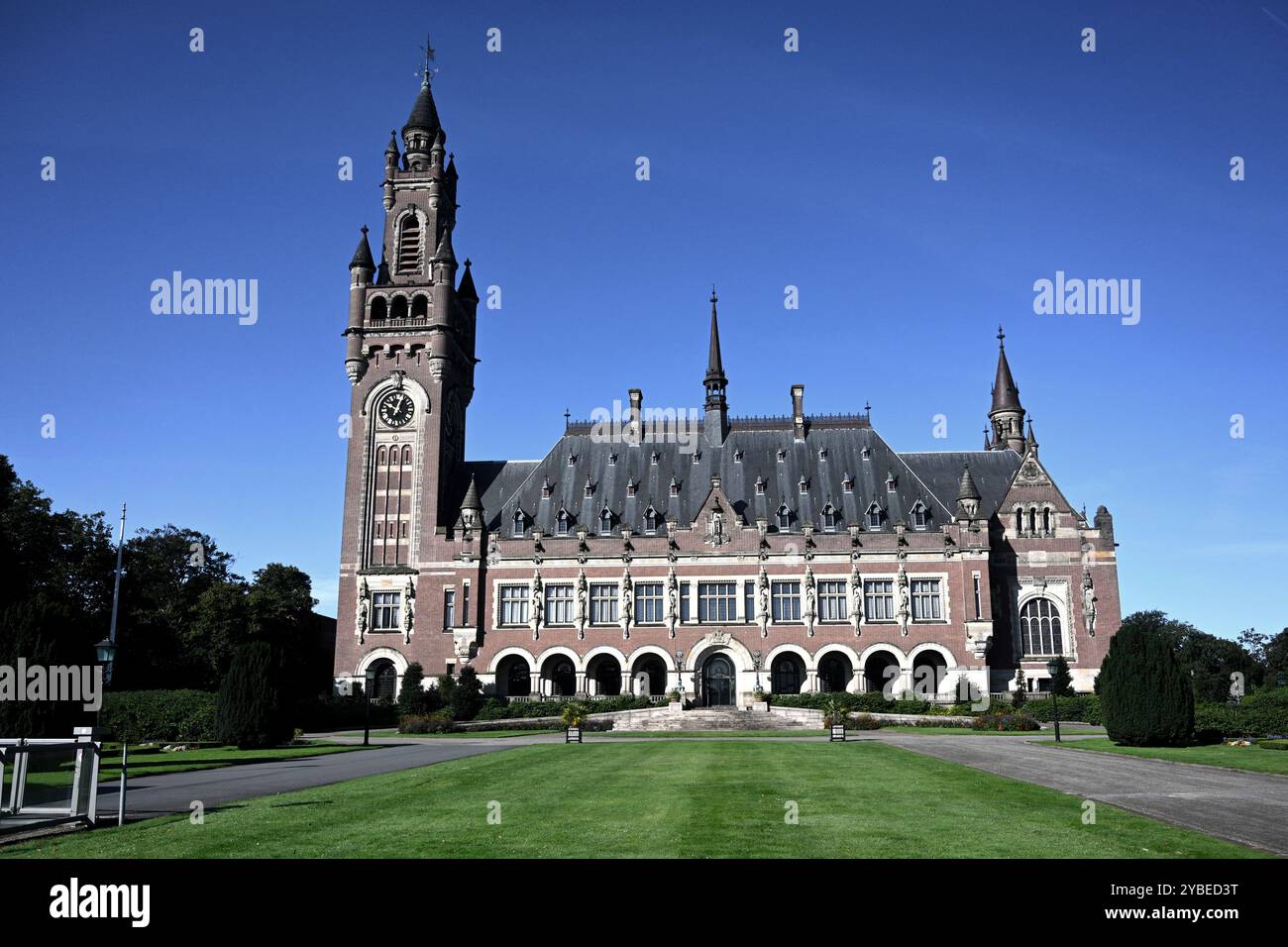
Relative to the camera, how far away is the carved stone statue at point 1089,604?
61000mm

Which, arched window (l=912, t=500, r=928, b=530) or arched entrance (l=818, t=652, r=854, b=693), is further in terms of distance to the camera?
arched window (l=912, t=500, r=928, b=530)

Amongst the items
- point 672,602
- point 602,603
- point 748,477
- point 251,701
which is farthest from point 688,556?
point 251,701

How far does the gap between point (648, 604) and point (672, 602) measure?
172 cm

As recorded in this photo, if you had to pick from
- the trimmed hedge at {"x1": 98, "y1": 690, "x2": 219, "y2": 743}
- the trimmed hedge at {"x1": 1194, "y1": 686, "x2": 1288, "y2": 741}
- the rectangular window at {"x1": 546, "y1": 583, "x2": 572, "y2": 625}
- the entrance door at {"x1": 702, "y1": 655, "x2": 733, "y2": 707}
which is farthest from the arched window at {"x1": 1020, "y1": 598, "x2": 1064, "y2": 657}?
the trimmed hedge at {"x1": 98, "y1": 690, "x2": 219, "y2": 743}

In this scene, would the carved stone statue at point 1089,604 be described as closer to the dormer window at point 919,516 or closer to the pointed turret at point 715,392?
the dormer window at point 919,516

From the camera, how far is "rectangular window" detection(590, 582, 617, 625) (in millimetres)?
63438

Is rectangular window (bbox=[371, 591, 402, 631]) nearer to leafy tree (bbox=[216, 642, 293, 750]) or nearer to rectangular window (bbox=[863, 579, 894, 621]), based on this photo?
leafy tree (bbox=[216, 642, 293, 750])

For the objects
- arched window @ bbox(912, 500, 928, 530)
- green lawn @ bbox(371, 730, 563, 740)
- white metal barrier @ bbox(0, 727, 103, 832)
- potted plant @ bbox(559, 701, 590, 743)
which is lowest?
green lawn @ bbox(371, 730, 563, 740)

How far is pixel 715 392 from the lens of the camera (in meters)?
70.4

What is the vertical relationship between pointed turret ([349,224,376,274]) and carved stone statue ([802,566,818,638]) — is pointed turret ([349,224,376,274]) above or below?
above

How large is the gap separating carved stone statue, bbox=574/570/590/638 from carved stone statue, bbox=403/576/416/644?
1086 centimetres

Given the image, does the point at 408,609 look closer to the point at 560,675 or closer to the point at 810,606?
the point at 560,675

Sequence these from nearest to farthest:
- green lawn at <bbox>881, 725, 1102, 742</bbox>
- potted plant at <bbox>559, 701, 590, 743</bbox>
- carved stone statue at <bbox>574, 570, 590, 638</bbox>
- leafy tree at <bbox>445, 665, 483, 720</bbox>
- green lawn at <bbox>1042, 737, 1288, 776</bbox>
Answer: green lawn at <bbox>1042, 737, 1288, 776</bbox> → potted plant at <bbox>559, 701, 590, 743</bbox> → green lawn at <bbox>881, 725, 1102, 742</bbox> → leafy tree at <bbox>445, 665, 483, 720</bbox> → carved stone statue at <bbox>574, 570, 590, 638</bbox>

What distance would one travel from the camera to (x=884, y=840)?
40.8 ft
